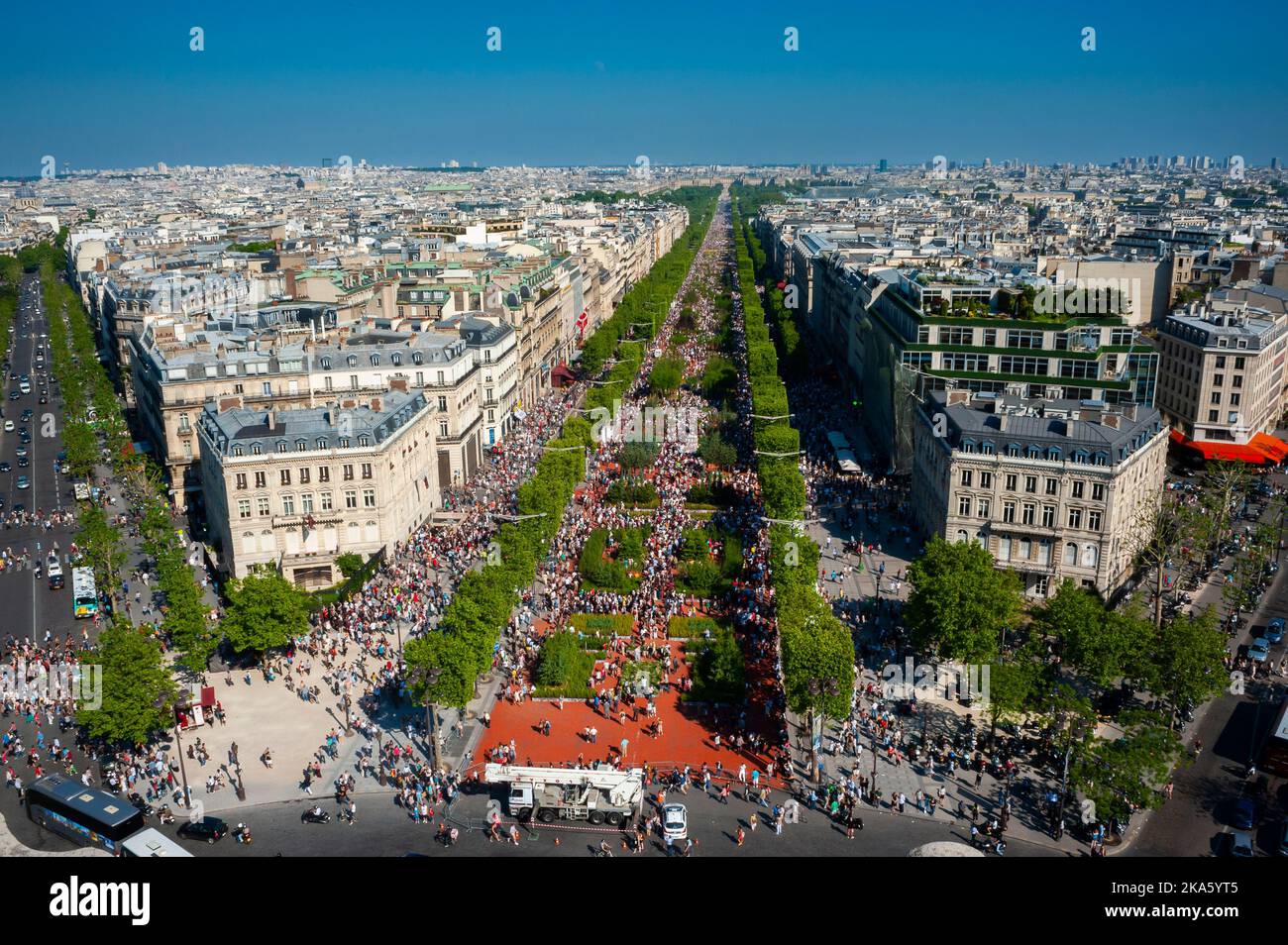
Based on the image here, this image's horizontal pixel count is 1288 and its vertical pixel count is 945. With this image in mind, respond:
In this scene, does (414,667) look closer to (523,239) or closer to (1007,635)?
(1007,635)

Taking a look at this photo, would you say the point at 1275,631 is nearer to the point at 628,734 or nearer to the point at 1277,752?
the point at 1277,752

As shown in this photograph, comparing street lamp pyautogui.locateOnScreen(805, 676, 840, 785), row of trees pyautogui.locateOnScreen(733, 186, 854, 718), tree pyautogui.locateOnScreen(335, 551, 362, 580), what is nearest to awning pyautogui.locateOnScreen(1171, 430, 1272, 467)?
row of trees pyautogui.locateOnScreen(733, 186, 854, 718)

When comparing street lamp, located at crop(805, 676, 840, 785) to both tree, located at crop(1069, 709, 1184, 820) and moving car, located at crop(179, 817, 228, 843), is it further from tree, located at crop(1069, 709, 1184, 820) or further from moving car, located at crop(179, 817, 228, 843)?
moving car, located at crop(179, 817, 228, 843)

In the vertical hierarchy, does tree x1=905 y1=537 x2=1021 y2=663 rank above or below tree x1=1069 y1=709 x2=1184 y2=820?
above

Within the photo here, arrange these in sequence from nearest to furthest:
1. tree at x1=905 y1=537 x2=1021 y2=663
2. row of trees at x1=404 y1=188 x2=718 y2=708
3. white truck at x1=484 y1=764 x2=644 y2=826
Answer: white truck at x1=484 y1=764 x2=644 y2=826 → row of trees at x1=404 y1=188 x2=718 y2=708 → tree at x1=905 y1=537 x2=1021 y2=663

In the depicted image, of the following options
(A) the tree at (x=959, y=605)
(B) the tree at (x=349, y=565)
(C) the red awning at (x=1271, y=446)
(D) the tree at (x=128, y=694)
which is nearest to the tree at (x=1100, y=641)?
(A) the tree at (x=959, y=605)

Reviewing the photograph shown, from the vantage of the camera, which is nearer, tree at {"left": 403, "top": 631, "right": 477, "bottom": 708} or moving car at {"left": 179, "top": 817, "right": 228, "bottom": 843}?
moving car at {"left": 179, "top": 817, "right": 228, "bottom": 843}
